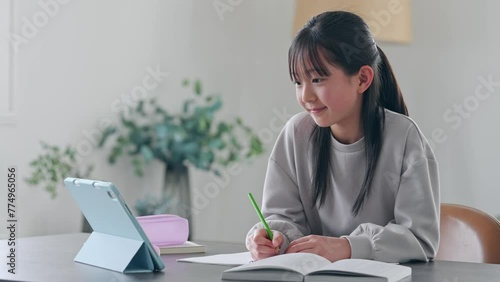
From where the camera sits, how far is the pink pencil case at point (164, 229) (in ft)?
5.20

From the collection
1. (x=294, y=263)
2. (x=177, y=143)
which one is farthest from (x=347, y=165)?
(x=177, y=143)

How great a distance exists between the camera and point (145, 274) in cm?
127

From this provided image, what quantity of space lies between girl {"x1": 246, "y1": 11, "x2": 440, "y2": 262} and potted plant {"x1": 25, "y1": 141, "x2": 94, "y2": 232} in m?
1.58

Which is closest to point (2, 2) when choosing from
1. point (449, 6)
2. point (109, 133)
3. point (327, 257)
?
point (109, 133)

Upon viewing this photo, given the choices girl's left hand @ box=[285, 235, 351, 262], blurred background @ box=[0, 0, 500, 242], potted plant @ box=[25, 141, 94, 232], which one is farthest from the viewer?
potted plant @ box=[25, 141, 94, 232]

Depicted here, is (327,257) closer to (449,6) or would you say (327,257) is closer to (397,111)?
(397,111)

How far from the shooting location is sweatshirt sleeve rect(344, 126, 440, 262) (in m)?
1.42

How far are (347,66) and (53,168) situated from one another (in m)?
1.83

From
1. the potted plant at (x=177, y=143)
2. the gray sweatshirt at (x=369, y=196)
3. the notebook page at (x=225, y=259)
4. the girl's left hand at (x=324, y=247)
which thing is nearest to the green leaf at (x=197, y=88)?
the potted plant at (x=177, y=143)

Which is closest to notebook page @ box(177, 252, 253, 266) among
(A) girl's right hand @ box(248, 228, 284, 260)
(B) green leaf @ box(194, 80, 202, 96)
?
(A) girl's right hand @ box(248, 228, 284, 260)

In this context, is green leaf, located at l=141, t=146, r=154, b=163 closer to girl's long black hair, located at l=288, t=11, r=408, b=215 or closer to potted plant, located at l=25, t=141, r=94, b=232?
potted plant, located at l=25, t=141, r=94, b=232

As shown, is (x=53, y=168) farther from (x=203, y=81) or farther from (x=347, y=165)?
(x=347, y=165)

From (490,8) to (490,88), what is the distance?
10.7 inches

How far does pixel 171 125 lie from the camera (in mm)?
3162
